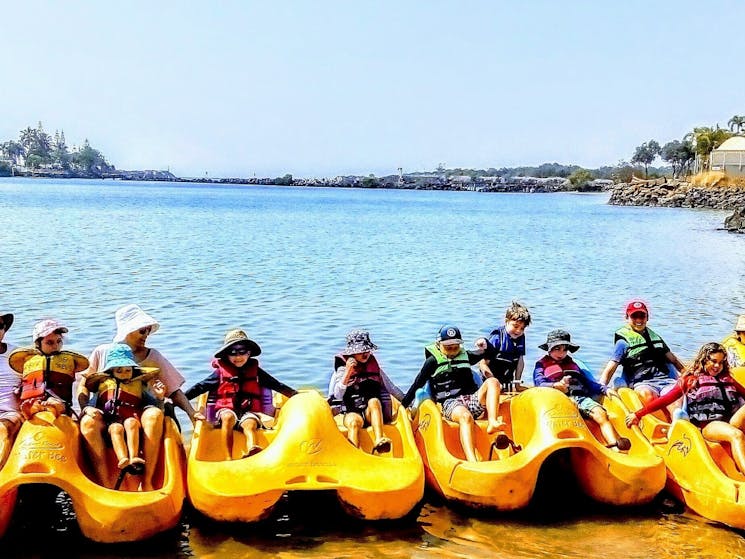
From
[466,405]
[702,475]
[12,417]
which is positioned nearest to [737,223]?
[466,405]

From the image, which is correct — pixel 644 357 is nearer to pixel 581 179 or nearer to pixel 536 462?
pixel 536 462

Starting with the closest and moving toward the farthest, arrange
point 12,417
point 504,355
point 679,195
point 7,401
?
point 12,417
point 7,401
point 504,355
point 679,195

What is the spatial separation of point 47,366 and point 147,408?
0.90 metres

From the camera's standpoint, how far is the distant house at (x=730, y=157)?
253 feet

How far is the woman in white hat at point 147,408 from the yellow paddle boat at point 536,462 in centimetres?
199

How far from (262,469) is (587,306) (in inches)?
531

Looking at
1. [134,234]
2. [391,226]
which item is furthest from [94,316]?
[391,226]

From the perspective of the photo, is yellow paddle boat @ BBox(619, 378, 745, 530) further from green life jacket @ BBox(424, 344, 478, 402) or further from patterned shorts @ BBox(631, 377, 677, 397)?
green life jacket @ BBox(424, 344, 478, 402)

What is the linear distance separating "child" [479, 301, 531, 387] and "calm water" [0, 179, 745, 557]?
1.97 metres

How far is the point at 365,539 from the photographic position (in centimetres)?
613

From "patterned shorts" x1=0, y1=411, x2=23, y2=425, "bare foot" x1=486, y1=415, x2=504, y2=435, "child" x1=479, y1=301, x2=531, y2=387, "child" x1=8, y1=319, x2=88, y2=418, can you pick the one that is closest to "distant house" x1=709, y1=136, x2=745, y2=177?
"child" x1=479, y1=301, x2=531, y2=387

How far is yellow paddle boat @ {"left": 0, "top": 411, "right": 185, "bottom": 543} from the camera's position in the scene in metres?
5.60

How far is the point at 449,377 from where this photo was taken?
7.62 metres

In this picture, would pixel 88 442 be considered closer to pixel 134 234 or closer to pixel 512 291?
pixel 512 291
